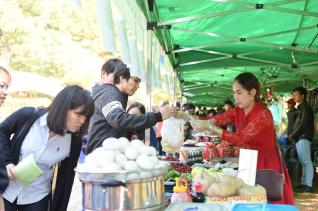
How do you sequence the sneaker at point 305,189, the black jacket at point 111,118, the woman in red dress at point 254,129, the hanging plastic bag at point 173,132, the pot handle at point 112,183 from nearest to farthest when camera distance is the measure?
1. the pot handle at point 112,183
2. the black jacket at point 111,118
3. the woman in red dress at point 254,129
4. the hanging plastic bag at point 173,132
5. the sneaker at point 305,189

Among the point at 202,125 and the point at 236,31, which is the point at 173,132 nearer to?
the point at 202,125

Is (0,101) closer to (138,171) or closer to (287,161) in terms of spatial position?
(138,171)

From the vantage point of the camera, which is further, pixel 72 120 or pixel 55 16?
pixel 55 16

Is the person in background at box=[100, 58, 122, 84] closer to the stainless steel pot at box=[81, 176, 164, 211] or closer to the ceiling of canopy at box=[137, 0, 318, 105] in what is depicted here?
the ceiling of canopy at box=[137, 0, 318, 105]

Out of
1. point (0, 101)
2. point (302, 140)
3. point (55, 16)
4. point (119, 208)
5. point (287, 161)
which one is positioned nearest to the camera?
point (119, 208)

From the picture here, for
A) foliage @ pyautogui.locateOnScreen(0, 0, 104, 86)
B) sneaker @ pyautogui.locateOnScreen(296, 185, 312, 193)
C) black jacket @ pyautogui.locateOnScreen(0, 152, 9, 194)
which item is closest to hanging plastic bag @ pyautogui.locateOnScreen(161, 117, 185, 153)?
black jacket @ pyautogui.locateOnScreen(0, 152, 9, 194)

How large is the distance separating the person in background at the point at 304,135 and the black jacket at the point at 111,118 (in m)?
5.12

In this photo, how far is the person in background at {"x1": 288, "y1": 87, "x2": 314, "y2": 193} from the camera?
808 centimetres

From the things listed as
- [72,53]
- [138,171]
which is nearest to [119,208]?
[138,171]

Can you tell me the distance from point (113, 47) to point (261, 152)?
1371mm

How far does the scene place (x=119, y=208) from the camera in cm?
191

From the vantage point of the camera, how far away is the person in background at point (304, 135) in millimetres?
8078

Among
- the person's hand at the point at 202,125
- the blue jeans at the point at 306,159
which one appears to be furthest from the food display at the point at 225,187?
the blue jeans at the point at 306,159

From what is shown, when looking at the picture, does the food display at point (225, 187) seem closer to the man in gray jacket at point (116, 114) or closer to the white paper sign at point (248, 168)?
the white paper sign at point (248, 168)
